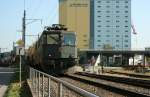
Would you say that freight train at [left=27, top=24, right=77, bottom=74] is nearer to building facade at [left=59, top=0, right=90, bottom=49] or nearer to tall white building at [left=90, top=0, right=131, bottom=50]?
building facade at [left=59, top=0, right=90, bottom=49]

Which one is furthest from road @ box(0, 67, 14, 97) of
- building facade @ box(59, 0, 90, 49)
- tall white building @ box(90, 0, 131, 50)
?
tall white building @ box(90, 0, 131, 50)

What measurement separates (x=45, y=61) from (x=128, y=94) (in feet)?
58.9

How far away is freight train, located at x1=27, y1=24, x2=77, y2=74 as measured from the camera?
3478 cm

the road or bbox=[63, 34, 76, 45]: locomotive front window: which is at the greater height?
bbox=[63, 34, 76, 45]: locomotive front window

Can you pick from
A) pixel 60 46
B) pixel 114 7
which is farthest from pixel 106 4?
pixel 60 46

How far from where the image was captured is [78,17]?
163625mm

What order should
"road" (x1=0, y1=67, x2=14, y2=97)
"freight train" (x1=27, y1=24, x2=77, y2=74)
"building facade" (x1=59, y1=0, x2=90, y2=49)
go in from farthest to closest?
"building facade" (x1=59, y1=0, x2=90, y2=49) < "freight train" (x1=27, y1=24, x2=77, y2=74) < "road" (x1=0, y1=67, x2=14, y2=97)

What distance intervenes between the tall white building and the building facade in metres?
6.74

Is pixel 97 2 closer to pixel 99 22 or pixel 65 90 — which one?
pixel 99 22

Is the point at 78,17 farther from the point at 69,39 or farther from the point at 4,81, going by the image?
the point at 4,81

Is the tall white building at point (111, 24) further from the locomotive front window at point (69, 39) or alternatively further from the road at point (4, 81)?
the locomotive front window at point (69, 39)

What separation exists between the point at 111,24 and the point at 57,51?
15155 centimetres

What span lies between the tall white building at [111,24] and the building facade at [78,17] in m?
6.74

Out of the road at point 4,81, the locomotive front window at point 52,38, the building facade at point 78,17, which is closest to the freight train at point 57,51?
the locomotive front window at point 52,38
